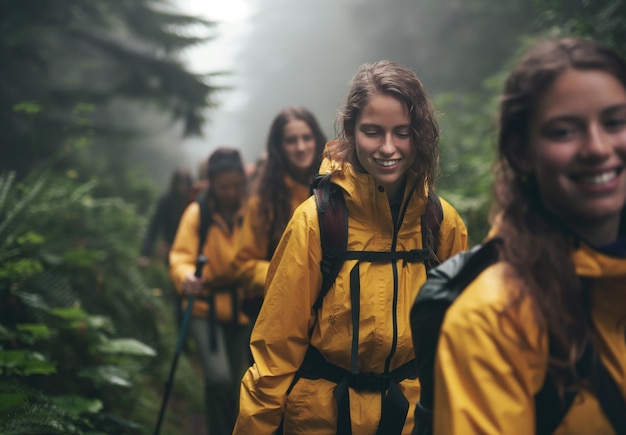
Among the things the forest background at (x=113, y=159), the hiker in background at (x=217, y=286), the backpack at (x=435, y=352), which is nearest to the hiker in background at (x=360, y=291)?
the forest background at (x=113, y=159)

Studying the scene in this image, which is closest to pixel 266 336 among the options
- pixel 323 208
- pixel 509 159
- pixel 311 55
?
pixel 323 208

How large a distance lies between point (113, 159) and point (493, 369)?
1969 centimetres

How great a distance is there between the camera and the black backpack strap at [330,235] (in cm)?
263

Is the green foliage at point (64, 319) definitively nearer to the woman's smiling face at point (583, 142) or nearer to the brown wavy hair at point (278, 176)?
the brown wavy hair at point (278, 176)

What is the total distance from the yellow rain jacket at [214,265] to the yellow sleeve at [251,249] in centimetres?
89

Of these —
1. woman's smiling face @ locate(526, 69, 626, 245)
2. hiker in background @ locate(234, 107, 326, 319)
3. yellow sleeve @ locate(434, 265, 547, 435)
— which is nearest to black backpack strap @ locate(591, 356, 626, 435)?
yellow sleeve @ locate(434, 265, 547, 435)

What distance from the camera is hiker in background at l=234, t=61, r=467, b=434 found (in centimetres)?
259

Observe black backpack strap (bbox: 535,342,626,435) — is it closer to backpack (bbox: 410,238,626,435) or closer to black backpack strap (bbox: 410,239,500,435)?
backpack (bbox: 410,238,626,435)

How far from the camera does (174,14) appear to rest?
1446 cm

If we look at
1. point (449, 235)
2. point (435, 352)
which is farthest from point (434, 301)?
point (449, 235)

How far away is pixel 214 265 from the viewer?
5.45m

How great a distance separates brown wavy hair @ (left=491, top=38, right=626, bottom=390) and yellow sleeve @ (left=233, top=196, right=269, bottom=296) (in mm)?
2835

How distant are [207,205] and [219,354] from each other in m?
1.44

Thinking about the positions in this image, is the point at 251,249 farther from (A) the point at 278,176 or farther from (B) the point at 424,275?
(B) the point at 424,275
